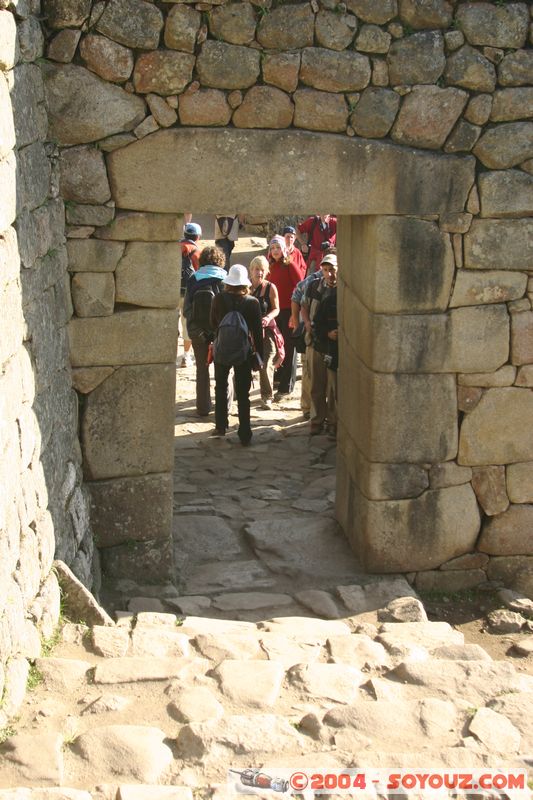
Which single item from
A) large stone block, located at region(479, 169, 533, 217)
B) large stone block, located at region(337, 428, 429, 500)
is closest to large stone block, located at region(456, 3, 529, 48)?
large stone block, located at region(479, 169, 533, 217)

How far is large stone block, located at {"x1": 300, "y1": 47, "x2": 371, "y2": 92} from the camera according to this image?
209 inches

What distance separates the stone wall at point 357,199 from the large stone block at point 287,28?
0.01 meters

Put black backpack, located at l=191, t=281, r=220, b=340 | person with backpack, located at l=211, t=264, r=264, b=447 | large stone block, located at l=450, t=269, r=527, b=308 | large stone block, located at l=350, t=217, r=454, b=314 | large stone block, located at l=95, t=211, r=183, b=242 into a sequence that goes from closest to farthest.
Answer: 1. large stone block, located at l=95, t=211, r=183, b=242
2. large stone block, located at l=350, t=217, r=454, b=314
3. large stone block, located at l=450, t=269, r=527, b=308
4. person with backpack, located at l=211, t=264, r=264, b=447
5. black backpack, located at l=191, t=281, r=220, b=340

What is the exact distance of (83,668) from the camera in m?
4.18

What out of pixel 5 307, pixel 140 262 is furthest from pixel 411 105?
pixel 5 307

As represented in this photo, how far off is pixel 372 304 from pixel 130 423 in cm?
152

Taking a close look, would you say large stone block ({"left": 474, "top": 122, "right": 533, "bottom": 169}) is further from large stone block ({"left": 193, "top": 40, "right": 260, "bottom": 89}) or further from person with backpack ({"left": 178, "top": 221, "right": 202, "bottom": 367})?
person with backpack ({"left": 178, "top": 221, "right": 202, "bottom": 367})

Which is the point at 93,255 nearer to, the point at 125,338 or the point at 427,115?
the point at 125,338

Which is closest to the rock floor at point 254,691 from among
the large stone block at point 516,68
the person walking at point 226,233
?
the large stone block at point 516,68

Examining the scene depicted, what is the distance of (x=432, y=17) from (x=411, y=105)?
0.45 m

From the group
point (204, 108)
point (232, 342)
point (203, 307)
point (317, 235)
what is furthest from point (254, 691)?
point (317, 235)

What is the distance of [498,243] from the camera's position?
5.75 meters

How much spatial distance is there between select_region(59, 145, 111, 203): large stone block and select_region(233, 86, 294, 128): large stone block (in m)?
0.75

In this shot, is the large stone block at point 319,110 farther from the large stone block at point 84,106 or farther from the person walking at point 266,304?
the person walking at point 266,304
